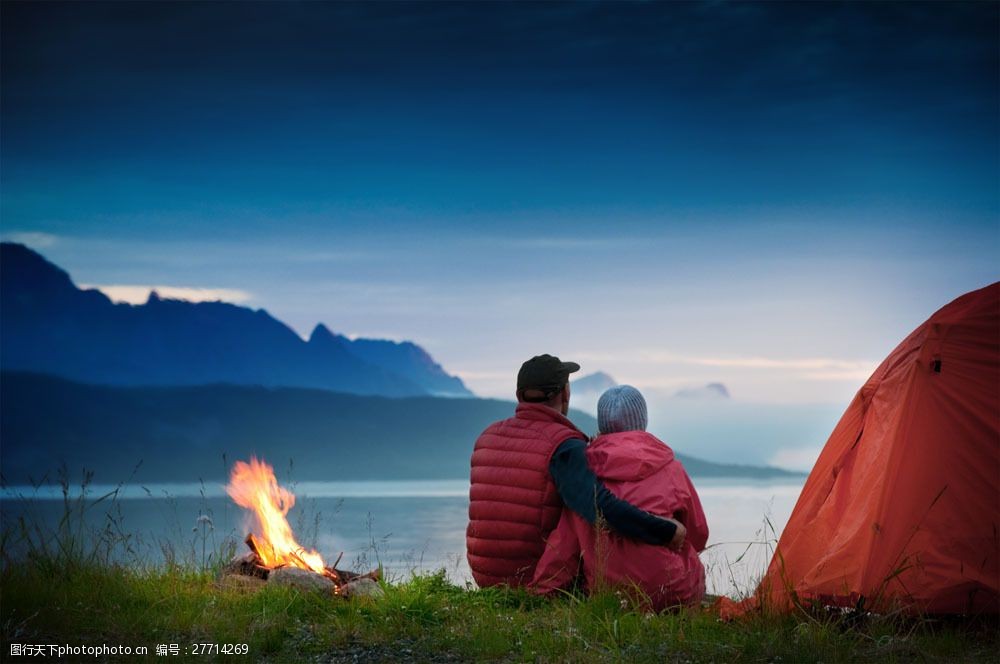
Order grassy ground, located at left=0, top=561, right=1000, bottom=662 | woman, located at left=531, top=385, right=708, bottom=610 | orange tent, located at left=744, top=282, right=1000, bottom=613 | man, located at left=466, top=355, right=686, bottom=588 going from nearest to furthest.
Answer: grassy ground, located at left=0, top=561, right=1000, bottom=662, orange tent, located at left=744, top=282, right=1000, bottom=613, woman, located at left=531, top=385, right=708, bottom=610, man, located at left=466, top=355, right=686, bottom=588

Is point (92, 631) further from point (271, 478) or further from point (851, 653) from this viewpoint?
point (851, 653)

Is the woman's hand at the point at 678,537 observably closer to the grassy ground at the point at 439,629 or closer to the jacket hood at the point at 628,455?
the jacket hood at the point at 628,455

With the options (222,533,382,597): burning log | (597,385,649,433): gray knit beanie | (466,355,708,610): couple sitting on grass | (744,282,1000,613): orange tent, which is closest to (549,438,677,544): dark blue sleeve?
(466,355,708,610): couple sitting on grass

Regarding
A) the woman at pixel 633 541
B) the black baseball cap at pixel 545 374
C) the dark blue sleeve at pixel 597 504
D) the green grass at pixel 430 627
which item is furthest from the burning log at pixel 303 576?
the black baseball cap at pixel 545 374

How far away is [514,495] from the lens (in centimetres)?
837

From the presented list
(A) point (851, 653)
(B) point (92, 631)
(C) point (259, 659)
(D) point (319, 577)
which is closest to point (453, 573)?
(D) point (319, 577)

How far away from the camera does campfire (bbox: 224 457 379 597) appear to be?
8.72 meters

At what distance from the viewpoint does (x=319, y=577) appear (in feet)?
28.5

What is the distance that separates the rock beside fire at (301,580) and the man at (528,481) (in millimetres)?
1133

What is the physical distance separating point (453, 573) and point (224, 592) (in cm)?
180

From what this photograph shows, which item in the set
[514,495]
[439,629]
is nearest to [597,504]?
[514,495]

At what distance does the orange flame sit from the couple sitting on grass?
1.64 meters

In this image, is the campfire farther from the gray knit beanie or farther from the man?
the gray knit beanie

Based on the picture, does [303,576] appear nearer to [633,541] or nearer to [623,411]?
[633,541]
